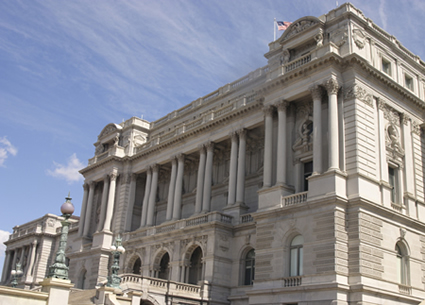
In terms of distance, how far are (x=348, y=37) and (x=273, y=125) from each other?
8614 millimetres

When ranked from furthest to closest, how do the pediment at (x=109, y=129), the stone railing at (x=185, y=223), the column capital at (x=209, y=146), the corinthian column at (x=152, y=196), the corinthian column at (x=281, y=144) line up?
the pediment at (x=109, y=129), the corinthian column at (x=152, y=196), the column capital at (x=209, y=146), the stone railing at (x=185, y=223), the corinthian column at (x=281, y=144)

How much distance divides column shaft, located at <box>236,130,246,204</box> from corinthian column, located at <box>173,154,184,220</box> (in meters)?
8.51

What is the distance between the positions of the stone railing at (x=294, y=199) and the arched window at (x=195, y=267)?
1159cm

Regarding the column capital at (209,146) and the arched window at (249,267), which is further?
the column capital at (209,146)

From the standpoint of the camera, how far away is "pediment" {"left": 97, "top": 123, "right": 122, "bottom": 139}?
6344 cm

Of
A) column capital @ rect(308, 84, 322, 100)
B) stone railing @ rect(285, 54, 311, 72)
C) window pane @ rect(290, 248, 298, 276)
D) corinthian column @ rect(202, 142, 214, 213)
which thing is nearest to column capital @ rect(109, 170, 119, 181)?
corinthian column @ rect(202, 142, 214, 213)

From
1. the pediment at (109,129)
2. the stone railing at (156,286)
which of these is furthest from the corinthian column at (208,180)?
the pediment at (109,129)

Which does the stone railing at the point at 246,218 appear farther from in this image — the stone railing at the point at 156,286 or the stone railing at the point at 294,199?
the stone railing at the point at 156,286

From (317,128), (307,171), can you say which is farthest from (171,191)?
(317,128)

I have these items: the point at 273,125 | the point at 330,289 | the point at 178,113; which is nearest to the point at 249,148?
the point at 273,125

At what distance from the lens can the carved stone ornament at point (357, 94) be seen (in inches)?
1412

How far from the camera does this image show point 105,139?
6488cm

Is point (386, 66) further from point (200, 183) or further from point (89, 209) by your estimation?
point (89, 209)

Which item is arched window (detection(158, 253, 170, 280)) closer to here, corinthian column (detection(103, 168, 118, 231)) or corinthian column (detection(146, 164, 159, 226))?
corinthian column (detection(146, 164, 159, 226))
